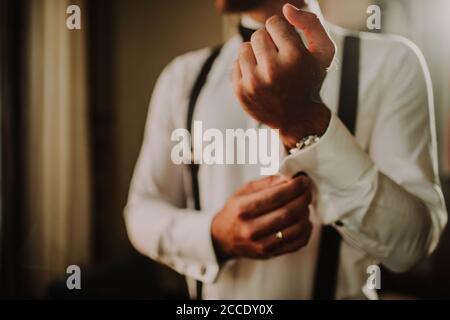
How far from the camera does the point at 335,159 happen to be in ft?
2.41

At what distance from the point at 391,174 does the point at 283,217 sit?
19 cm

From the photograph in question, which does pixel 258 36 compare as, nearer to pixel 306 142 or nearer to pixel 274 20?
pixel 274 20

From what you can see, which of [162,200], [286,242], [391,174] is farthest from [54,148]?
[391,174]

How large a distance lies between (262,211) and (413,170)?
25 cm

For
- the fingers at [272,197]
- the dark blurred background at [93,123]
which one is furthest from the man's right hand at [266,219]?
the dark blurred background at [93,123]

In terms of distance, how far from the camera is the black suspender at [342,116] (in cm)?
80

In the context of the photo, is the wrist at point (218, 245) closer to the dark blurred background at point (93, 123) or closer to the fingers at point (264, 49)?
the dark blurred background at point (93, 123)

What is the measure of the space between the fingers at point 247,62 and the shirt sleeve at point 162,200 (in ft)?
0.51

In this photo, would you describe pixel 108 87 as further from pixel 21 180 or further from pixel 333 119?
pixel 333 119

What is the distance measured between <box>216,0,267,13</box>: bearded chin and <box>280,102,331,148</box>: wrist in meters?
0.22

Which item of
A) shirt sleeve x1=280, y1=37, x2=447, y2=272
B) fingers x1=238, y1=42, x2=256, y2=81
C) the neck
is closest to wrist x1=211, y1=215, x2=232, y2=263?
shirt sleeve x1=280, y1=37, x2=447, y2=272

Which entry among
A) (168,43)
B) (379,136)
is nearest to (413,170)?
(379,136)
